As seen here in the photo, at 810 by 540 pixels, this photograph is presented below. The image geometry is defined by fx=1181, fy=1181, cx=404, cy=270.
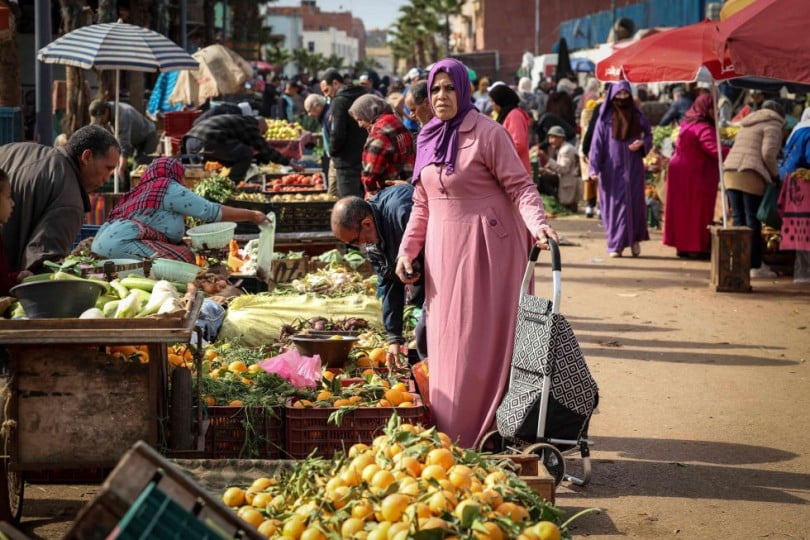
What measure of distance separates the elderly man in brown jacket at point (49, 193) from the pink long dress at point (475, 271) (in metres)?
1.91

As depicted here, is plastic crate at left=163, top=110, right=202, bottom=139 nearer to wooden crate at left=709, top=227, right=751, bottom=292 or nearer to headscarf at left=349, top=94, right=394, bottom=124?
headscarf at left=349, top=94, right=394, bottom=124

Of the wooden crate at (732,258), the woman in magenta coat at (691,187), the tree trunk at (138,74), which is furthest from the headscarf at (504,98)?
the tree trunk at (138,74)

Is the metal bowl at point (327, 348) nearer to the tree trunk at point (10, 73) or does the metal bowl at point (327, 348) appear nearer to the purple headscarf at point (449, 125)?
the purple headscarf at point (449, 125)

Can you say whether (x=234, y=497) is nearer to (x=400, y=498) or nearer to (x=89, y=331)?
(x=400, y=498)

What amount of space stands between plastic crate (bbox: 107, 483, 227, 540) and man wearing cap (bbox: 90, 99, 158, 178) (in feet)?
40.9

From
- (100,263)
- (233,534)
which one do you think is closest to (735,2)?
(100,263)

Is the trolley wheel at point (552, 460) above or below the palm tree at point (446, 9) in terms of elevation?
below

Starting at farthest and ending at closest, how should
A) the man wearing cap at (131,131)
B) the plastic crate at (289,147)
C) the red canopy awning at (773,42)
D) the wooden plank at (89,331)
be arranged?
the plastic crate at (289,147), the man wearing cap at (131,131), the red canopy awning at (773,42), the wooden plank at (89,331)

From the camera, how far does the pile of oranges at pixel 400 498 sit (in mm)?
3516

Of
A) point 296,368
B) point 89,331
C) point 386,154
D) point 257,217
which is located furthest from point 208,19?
point 89,331

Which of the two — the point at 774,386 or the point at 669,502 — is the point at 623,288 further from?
the point at 669,502

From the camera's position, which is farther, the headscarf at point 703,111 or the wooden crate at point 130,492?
the headscarf at point 703,111

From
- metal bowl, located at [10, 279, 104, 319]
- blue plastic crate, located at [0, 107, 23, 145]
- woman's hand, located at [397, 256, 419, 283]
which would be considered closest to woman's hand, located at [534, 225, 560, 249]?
woman's hand, located at [397, 256, 419, 283]

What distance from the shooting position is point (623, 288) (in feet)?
40.0
